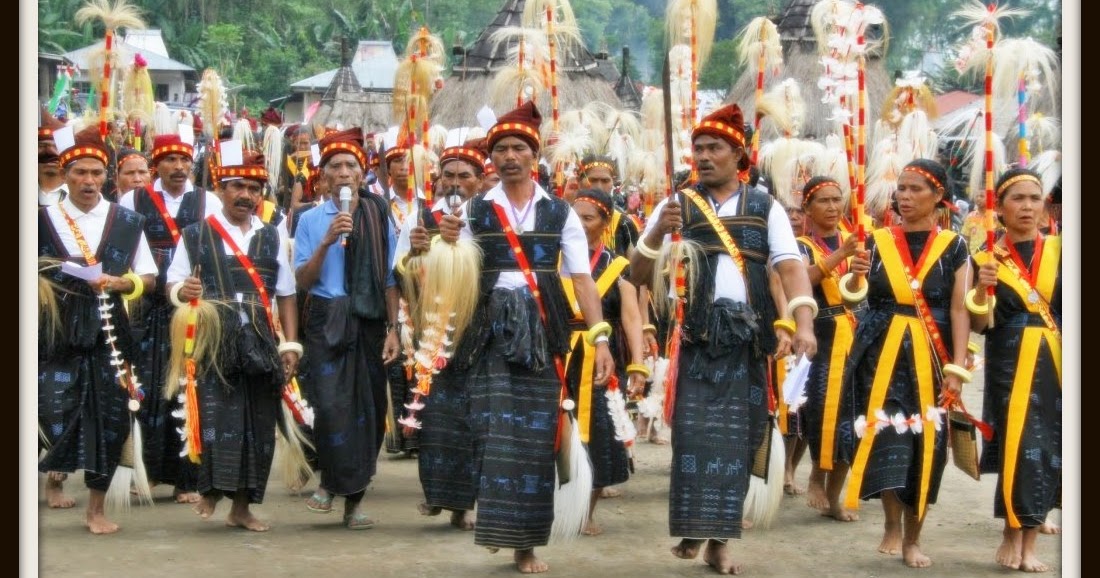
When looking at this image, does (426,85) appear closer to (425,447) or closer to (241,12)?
(425,447)

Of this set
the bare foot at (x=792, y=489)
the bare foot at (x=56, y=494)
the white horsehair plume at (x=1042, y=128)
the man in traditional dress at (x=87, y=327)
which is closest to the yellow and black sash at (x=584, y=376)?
the bare foot at (x=792, y=489)

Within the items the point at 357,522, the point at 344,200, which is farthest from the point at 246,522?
the point at 344,200

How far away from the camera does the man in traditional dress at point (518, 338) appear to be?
280 inches

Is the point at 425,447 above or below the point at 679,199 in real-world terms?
below

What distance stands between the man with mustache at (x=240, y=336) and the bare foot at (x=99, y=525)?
460 millimetres

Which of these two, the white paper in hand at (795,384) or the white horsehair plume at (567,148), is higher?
the white horsehair plume at (567,148)

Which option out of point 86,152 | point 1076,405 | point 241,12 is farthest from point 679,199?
point 241,12

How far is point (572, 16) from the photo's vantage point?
9.27 meters

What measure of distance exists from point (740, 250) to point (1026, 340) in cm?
141

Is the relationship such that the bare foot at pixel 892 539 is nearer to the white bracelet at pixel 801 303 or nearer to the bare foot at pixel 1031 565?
the bare foot at pixel 1031 565

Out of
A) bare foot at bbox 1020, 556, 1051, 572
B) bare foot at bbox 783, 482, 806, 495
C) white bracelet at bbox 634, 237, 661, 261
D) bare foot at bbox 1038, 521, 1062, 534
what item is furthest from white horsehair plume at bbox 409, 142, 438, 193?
bare foot at bbox 1038, 521, 1062, 534

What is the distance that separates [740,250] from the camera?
23.9 ft

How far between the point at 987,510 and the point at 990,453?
1430 millimetres

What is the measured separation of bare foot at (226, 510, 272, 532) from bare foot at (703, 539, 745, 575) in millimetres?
2392
